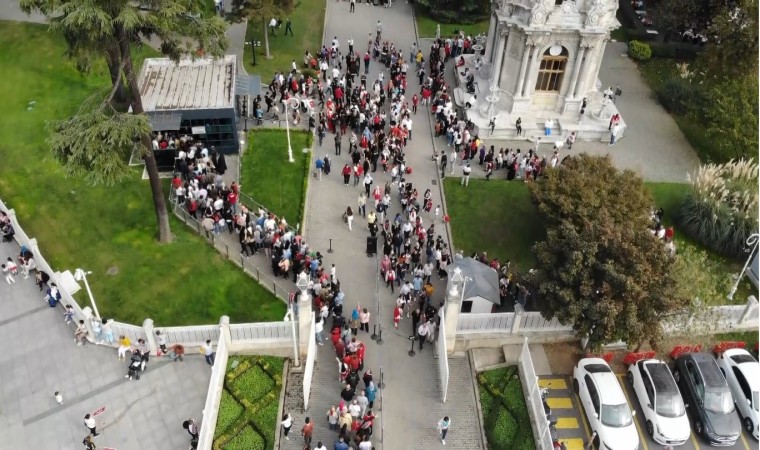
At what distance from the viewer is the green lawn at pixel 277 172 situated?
28.9 metres

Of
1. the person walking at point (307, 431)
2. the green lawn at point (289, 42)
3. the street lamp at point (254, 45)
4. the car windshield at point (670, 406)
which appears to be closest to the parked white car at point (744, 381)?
the car windshield at point (670, 406)

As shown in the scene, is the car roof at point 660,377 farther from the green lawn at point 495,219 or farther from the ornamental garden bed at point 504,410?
the green lawn at point 495,219

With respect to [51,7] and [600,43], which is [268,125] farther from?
[600,43]

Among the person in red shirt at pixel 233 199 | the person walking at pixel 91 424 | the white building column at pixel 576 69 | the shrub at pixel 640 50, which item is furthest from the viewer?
the shrub at pixel 640 50

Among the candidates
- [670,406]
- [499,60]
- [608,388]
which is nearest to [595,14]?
[499,60]

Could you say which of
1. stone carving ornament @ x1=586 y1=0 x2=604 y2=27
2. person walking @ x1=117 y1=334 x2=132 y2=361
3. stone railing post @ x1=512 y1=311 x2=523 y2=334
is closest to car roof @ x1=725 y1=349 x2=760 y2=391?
stone railing post @ x1=512 y1=311 x2=523 y2=334

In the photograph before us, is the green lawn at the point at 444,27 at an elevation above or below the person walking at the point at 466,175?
above

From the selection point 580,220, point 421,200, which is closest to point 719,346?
point 580,220

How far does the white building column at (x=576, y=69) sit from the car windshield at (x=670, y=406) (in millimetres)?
17807

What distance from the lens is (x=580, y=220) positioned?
24.0 metres

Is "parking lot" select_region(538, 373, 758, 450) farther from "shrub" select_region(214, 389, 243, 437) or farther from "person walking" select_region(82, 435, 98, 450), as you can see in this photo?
"person walking" select_region(82, 435, 98, 450)

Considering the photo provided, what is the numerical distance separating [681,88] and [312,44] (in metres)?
22.2

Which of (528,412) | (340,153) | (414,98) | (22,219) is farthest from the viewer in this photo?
(414,98)

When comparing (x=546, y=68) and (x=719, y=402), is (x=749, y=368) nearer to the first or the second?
(x=719, y=402)
